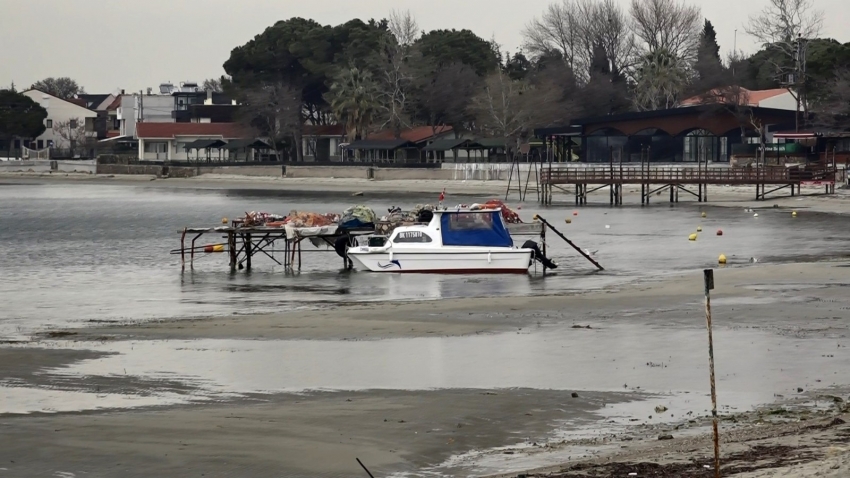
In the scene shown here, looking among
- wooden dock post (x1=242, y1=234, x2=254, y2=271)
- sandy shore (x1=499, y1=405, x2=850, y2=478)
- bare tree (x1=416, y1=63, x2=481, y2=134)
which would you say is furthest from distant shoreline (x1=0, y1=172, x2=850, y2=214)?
sandy shore (x1=499, y1=405, x2=850, y2=478)

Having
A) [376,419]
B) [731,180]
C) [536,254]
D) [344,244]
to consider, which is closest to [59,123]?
[731,180]

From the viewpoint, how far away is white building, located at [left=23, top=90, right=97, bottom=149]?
178m

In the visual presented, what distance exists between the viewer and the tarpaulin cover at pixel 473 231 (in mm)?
35062

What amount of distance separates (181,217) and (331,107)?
6449 centimetres

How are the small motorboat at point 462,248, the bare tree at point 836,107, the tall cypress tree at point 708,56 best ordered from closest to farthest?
the small motorboat at point 462,248
the bare tree at point 836,107
the tall cypress tree at point 708,56

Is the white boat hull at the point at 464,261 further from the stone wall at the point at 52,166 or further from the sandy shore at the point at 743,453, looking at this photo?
the stone wall at the point at 52,166

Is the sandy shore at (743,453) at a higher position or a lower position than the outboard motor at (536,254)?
lower

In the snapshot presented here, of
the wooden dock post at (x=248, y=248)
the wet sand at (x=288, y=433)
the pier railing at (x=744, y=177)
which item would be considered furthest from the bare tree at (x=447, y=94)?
the wet sand at (x=288, y=433)

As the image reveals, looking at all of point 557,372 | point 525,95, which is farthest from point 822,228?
point 525,95

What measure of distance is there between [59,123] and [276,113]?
56.8 metres

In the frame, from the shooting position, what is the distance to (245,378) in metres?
18.4

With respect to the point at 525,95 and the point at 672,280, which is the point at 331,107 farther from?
the point at 672,280

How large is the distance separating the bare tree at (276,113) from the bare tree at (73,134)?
4498 cm

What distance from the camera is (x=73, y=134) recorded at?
179500 millimetres
